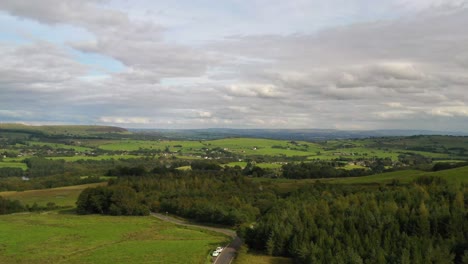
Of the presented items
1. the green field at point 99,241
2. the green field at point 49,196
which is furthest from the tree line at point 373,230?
the green field at point 49,196

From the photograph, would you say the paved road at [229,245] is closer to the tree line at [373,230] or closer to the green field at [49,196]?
the tree line at [373,230]

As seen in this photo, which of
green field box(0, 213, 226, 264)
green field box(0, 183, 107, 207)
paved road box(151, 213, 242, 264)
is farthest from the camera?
green field box(0, 183, 107, 207)

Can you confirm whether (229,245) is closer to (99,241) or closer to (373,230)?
(99,241)

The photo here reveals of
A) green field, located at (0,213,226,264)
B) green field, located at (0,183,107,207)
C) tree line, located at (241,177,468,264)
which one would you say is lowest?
green field, located at (0,183,107,207)

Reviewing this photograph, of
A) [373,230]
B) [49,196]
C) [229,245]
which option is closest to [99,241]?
[229,245]

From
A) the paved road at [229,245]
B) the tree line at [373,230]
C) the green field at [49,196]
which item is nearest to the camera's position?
the tree line at [373,230]

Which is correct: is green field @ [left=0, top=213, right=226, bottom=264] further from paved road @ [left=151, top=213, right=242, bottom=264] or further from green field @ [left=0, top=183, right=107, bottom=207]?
green field @ [left=0, top=183, right=107, bottom=207]

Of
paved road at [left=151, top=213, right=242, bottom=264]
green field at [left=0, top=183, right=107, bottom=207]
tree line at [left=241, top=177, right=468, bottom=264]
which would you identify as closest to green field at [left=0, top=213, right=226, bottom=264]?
paved road at [left=151, top=213, right=242, bottom=264]
